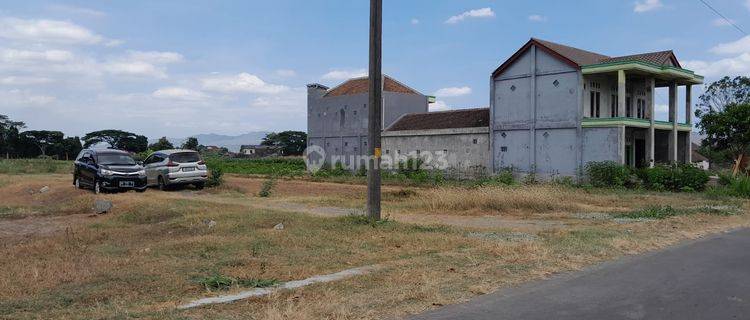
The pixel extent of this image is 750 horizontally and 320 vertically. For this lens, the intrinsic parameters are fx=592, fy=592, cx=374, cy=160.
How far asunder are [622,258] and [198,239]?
23.8 ft

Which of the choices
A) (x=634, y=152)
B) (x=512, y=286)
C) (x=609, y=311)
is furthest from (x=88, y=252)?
(x=634, y=152)

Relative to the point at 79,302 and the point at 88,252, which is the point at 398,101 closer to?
the point at 88,252

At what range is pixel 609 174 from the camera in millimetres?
31297

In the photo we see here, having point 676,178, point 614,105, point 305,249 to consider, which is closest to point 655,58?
point 614,105

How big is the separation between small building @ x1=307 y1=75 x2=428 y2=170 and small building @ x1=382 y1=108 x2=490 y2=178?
1936mm

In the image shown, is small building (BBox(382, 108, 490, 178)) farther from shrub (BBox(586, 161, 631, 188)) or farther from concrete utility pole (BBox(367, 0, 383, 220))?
concrete utility pole (BBox(367, 0, 383, 220))

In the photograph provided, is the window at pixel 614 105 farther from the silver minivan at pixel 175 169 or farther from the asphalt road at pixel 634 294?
the asphalt road at pixel 634 294

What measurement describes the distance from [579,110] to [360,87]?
21.1 m

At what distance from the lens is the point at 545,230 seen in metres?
13.0

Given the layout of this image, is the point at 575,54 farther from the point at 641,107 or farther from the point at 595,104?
the point at 641,107

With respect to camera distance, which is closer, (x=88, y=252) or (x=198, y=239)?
(x=88, y=252)

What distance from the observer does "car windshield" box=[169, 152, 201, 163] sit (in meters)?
24.3

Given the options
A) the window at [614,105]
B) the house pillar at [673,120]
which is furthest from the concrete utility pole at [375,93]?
the house pillar at [673,120]

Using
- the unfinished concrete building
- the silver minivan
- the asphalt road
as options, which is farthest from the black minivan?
the unfinished concrete building
